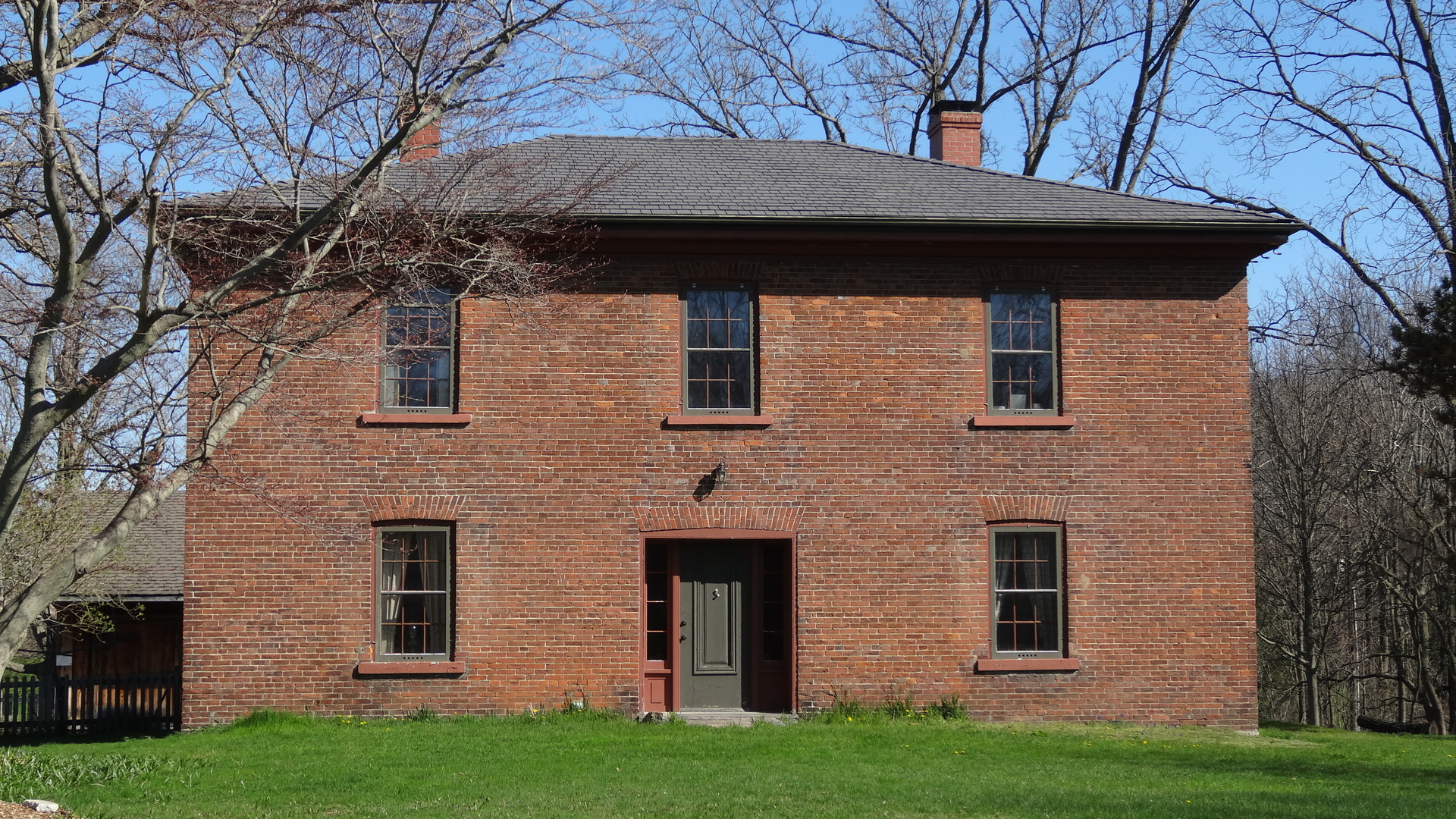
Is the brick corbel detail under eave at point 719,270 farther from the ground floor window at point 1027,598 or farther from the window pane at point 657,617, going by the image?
the ground floor window at point 1027,598

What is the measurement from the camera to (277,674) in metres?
15.2

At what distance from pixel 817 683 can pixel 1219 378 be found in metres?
5.92

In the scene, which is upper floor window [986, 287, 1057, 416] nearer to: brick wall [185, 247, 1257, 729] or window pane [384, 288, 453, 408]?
brick wall [185, 247, 1257, 729]

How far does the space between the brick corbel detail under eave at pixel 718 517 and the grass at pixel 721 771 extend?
2.17 m

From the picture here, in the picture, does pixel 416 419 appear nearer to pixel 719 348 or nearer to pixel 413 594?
pixel 413 594

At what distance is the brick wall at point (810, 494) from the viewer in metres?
15.3

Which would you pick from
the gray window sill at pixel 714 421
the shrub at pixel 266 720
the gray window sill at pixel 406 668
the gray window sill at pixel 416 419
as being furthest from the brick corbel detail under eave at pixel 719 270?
the shrub at pixel 266 720

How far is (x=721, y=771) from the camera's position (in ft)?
Answer: 37.8

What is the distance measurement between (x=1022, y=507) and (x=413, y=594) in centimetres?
697

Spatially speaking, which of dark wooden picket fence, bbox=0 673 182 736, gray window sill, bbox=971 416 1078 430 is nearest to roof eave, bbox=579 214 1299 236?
gray window sill, bbox=971 416 1078 430

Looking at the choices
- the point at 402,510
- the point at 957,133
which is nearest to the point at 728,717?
the point at 402,510

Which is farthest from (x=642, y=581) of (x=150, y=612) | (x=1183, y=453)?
(x=150, y=612)

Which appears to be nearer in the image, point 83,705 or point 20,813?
point 20,813

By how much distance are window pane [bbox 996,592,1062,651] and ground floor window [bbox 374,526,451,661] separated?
629 centimetres
